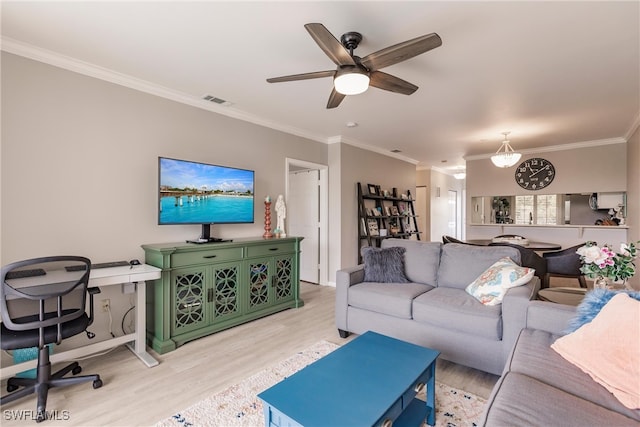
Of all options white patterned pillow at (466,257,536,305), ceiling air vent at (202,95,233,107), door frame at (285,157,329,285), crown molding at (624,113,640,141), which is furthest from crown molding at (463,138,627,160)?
ceiling air vent at (202,95,233,107)

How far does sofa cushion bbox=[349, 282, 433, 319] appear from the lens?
2.67 meters

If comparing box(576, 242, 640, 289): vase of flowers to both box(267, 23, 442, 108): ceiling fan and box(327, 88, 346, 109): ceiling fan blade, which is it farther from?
box(327, 88, 346, 109): ceiling fan blade

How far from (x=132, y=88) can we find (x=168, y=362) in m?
2.54

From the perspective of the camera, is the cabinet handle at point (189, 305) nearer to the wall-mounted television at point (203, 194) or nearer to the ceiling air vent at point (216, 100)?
the wall-mounted television at point (203, 194)

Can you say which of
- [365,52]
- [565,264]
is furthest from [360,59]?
[565,264]

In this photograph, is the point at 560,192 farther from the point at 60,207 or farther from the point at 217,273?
the point at 60,207

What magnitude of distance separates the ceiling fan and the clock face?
5085mm

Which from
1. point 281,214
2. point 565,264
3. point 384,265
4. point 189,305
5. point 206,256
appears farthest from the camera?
point 281,214

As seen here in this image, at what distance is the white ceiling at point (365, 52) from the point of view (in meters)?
1.95

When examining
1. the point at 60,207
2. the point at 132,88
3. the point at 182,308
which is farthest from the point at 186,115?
the point at 182,308

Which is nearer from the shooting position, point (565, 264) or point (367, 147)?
point (565, 264)

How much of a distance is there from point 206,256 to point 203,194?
0.69 metres

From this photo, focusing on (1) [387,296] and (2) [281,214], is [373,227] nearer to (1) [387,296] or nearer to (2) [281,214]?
(2) [281,214]

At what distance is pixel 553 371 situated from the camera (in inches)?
57.0
